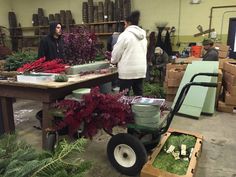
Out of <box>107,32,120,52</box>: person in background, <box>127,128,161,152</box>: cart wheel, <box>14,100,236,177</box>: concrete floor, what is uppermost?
<box>107,32,120,52</box>: person in background

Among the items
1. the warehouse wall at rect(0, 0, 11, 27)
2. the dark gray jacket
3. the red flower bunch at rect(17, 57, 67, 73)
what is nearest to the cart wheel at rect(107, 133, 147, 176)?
the red flower bunch at rect(17, 57, 67, 73)

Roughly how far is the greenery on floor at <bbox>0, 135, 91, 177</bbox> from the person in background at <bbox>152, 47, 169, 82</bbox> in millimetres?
5202

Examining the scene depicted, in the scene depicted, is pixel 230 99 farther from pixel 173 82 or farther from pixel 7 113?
pixel 7 113

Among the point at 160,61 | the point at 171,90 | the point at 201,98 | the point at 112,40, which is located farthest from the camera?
the point at 160,61

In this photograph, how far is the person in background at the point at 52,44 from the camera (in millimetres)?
3311

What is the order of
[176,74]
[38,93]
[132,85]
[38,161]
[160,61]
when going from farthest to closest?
[160,61], [176,74], [132,85], [38,93], [38,161]

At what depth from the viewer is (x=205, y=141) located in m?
2.97

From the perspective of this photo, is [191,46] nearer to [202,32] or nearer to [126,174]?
[202,32]

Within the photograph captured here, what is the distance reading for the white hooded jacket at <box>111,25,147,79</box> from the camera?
9.48ft

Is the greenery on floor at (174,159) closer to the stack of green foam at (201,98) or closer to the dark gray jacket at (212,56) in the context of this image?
the stack of green foam at (201,98)

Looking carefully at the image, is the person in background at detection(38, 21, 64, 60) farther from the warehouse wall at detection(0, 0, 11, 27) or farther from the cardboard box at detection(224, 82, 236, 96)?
the warehouse wall at detection(0, 0, 11, 27)

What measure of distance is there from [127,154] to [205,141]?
4.23 feet

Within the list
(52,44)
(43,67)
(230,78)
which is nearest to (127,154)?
(43,67)

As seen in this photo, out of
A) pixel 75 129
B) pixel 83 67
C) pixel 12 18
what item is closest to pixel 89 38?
pixel 83 67
